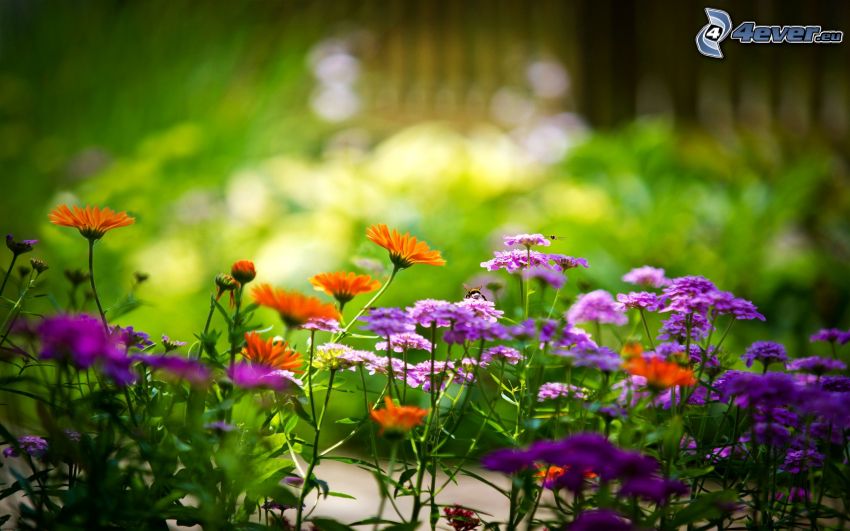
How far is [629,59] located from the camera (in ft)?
14.2

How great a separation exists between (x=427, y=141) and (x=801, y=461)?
2.78 m

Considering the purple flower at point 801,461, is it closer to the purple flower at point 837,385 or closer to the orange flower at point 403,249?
the purple flower at point 837,385

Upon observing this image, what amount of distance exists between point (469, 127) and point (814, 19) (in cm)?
177

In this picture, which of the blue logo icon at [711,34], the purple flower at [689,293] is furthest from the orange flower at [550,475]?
the blue logo icon at [711,34]

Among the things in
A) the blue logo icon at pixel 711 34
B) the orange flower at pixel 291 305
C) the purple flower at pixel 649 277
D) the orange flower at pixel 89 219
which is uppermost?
the blue logo icon at pixel 711 34

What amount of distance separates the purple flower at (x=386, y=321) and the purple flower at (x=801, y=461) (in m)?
0.42

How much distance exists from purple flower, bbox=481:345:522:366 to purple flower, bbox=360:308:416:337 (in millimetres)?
96

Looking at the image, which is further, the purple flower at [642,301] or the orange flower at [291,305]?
the purple flower at [642,301]

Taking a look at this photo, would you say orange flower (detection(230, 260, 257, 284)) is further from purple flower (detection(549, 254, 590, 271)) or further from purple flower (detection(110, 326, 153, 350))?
→ purple flower (detection(549, 254, 590, 271))

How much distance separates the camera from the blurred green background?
2.66 metres

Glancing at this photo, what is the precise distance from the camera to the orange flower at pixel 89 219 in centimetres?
79

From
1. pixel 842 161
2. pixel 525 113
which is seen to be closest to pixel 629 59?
pixel 525 113

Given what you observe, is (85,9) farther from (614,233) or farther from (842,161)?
(842,161)

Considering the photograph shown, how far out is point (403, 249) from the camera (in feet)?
2.71
